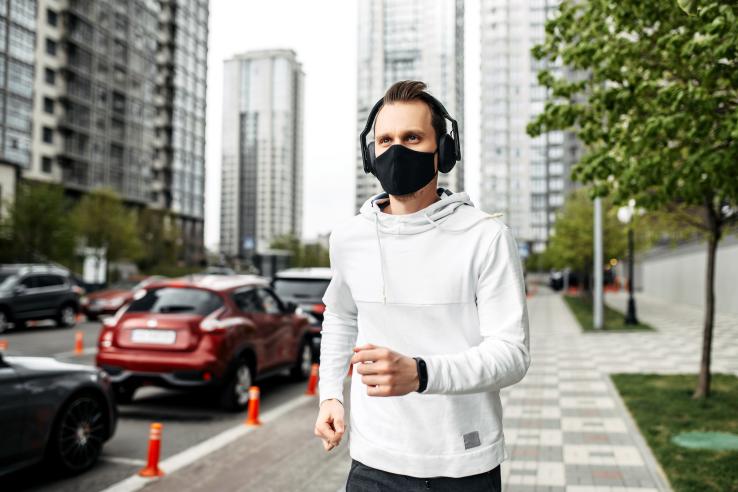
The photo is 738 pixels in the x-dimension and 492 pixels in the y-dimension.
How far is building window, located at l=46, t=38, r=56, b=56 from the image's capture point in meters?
58.8

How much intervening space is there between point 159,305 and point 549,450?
16.8 ft

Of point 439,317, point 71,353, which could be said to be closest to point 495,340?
point 439,317

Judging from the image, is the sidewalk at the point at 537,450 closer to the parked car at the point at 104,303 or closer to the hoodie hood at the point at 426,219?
the hoodie hood at the point at 426,219

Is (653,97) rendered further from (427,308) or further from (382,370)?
(382,370)

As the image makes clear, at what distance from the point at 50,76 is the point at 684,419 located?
63306 mm

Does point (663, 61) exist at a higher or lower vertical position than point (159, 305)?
higher

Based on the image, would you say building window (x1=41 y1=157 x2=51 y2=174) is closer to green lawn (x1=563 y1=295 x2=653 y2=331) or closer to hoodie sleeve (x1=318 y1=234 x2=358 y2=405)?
green lawn (x1=563 y1=295 x2=653 y2=331)

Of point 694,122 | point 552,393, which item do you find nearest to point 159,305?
point 552,393

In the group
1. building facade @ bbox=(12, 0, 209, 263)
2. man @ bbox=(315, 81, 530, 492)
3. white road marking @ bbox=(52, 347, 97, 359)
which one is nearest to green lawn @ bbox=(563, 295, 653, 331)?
white road marking @ bbox=(52, 347, 97, 359)

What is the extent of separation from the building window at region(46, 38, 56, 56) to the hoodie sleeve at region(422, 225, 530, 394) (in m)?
66.2

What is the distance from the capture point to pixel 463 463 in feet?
6.22

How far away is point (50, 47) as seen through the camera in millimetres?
59250

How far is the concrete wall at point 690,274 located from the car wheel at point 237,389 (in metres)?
19.0

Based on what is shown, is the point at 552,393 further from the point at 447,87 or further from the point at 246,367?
the point at 447,87
